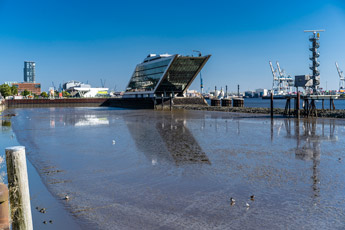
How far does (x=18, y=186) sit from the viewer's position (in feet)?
20.6

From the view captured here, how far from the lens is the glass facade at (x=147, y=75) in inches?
3478

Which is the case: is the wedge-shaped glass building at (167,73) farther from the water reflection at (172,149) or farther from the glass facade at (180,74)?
the water reflection at (172,149)

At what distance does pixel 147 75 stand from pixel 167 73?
1493 cm

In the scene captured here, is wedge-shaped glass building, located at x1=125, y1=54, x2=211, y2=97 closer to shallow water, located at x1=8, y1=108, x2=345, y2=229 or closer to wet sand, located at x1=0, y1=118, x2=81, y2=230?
shallow water, located at x1=8, y1=108, x2=345, y2=229

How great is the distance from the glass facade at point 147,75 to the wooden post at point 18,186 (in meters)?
78.0

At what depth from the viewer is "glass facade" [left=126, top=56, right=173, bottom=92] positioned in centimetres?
8834

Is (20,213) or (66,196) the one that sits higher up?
(20,213)

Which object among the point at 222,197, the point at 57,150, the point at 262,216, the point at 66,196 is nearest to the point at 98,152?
the point at 57,150

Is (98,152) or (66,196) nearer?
(66,196)

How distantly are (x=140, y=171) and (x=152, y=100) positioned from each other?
73.8 metres

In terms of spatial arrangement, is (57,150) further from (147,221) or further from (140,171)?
(147,221)

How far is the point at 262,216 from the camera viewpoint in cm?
865

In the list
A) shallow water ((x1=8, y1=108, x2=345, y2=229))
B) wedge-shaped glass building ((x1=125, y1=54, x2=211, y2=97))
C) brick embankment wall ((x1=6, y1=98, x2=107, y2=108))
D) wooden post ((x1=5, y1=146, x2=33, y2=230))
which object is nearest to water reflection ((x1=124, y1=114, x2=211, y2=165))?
shallow water ((x1=8, y1=108, x2=345, y2=229))

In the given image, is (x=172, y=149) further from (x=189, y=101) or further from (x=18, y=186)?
(x=189, y=101)
